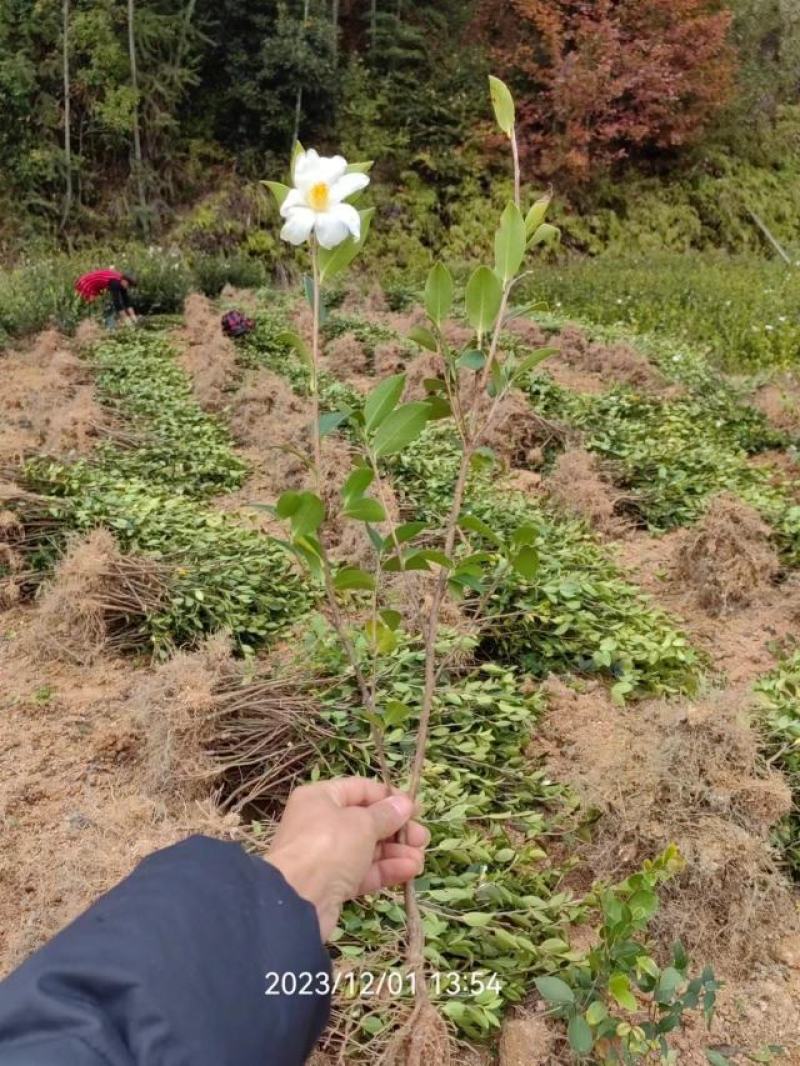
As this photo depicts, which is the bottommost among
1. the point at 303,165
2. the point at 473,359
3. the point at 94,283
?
the point at 94,283

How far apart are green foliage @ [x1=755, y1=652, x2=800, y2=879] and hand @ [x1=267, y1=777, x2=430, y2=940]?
50.1 inches

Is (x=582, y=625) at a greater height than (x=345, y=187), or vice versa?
(x=345, y=187)

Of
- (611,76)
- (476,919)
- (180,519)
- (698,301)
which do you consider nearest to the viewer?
(476,919)

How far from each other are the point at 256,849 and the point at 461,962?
485mm

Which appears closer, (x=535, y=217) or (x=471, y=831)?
(x=535, y=217)

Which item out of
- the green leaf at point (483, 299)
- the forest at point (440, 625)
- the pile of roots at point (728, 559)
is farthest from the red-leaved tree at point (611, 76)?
the green leaf at point (483, 299)

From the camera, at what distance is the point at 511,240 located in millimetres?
1170

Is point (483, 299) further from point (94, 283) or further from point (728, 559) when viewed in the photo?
point (94, 283)

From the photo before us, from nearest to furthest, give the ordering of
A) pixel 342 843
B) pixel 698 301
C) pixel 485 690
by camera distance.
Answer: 1. pixel 342 843
2. pixel 485 690
3. pixel 698 301

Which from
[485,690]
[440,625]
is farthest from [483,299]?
[440,625]

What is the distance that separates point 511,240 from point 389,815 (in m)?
0.78

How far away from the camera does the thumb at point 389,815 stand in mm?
1077

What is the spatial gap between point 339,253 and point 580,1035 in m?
1.28

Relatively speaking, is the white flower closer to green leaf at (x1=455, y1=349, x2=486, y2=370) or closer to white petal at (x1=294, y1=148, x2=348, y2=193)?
white petal at (x1=294, y1=148, x2=348, y2=193)
